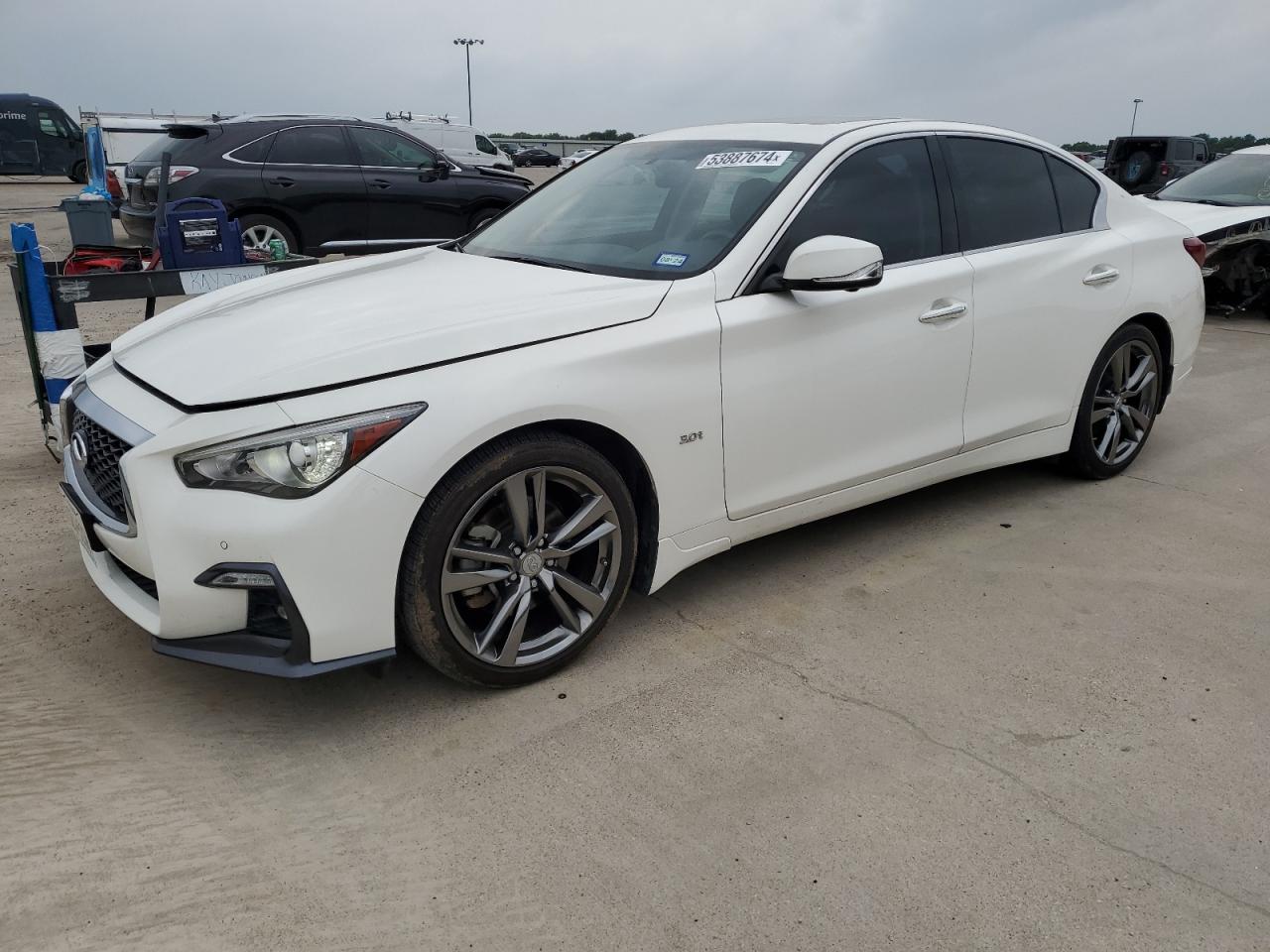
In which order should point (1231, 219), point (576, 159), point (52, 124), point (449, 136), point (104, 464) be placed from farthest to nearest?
1. point (52, 124)
2. point (449, 136)
3. point (576, 159)
4. point (1231, 219)
5. point (104, 464)

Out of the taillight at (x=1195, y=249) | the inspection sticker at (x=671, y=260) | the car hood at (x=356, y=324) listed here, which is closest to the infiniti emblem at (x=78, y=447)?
the car hood at (x=356, y=324)

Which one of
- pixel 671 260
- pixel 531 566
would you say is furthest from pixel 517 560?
pixel 671 260

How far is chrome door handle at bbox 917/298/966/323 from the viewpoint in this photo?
148 inches

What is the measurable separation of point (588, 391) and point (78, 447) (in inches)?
60.1

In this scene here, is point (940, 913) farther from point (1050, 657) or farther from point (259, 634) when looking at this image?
point (259, 634)

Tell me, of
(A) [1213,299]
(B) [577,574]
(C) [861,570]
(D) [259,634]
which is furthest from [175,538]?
(A) [1213,299]

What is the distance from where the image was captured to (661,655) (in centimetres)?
330

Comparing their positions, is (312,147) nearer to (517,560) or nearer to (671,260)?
(671,260)

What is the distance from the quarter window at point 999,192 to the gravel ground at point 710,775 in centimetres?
131

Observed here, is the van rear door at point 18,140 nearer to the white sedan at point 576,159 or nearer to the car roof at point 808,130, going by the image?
the white sedan at point 576,159

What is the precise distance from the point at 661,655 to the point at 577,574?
402 mm

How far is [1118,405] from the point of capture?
476 centimetres

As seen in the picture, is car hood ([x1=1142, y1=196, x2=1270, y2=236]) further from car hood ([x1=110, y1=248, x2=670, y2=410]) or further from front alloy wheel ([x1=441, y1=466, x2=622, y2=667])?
front alloy wheel ([x1=441, y1=466, x2=622, y2=667])

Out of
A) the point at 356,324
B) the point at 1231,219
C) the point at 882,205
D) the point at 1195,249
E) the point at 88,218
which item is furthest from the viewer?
the point at 1231,219
